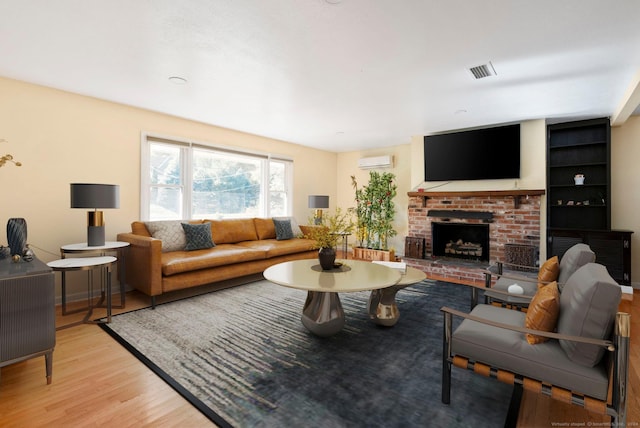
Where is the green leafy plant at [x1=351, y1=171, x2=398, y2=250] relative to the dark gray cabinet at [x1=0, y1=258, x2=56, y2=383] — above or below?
above

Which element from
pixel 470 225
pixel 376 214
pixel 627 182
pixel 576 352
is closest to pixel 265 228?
pixel 376 214

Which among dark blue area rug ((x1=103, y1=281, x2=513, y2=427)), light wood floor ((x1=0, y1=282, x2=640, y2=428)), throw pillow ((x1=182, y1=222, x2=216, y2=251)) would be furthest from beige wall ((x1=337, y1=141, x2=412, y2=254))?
light wood floor ((x1=0, y1=282, x2=640, y2=428))

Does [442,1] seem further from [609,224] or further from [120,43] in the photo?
[609,224]

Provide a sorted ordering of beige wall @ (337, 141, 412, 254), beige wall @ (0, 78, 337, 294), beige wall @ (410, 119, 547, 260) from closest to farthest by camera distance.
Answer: beige wall @ (0, 78, 337, 294) → beige wall @ (410, 119, 547, 260) → beige wall @ (337, 141, 412, 254)

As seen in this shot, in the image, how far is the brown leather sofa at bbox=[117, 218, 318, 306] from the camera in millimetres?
3297

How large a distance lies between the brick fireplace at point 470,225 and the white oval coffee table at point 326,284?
8.16 feet

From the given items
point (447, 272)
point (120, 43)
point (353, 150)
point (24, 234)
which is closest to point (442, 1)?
point (120, 43)

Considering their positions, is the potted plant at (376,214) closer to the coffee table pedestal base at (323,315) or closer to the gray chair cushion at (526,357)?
the coffee table pedestal base at (323,315)

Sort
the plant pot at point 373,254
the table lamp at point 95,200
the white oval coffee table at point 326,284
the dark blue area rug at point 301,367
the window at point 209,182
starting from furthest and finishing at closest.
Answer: the plant pot at point 373,254 < the window at point 209,182 < the table lamp at point 95,200 < the white oval coffee table at point 326,284 < the dark blue area rug at point 301,367

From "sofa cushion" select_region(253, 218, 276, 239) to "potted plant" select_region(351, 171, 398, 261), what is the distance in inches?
71.5

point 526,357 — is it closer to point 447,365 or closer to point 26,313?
point 447,365

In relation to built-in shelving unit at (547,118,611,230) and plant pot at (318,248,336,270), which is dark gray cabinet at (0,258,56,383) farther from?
built-in shelving unit at (547,118,611,230)

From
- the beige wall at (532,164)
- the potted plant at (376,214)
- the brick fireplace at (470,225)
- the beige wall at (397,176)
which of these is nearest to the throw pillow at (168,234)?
the potted plant at (376,214)

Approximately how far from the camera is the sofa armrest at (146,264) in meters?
3.24
